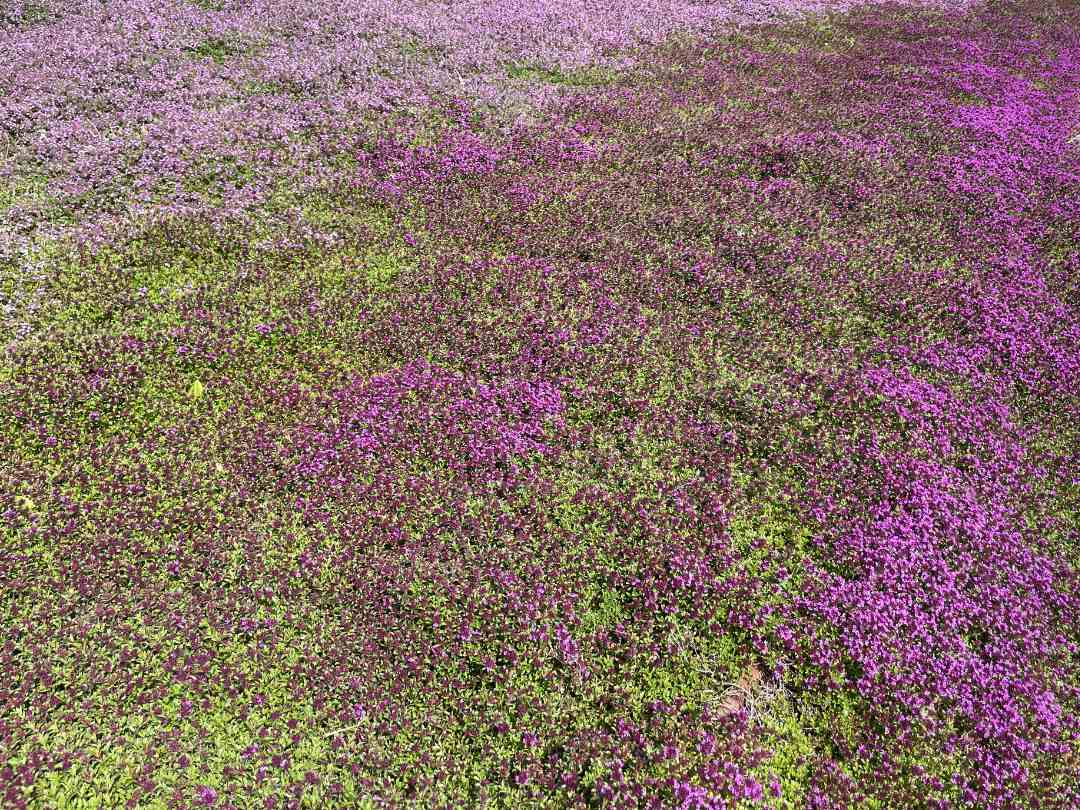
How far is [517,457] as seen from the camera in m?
6.53

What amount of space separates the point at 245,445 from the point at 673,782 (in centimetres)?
477

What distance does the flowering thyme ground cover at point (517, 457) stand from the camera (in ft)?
15.4

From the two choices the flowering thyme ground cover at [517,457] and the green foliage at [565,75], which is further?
the green foliage at [565,75]

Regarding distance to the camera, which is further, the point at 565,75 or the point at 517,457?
the point at 565,75

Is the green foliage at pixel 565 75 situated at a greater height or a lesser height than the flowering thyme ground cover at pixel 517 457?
greater

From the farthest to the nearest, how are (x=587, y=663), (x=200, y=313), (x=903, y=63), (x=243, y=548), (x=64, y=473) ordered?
1. (x=903, y=63)
2. (x=200, y=313)
3. (x=64, y=473)
4. (x=243, y=548)
5. (x=587, y=663)

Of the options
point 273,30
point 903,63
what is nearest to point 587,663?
point 273,30

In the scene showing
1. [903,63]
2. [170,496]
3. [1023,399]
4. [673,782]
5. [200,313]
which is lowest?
[673,782]

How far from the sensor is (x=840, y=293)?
8898mm

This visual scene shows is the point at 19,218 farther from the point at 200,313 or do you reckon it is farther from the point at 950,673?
the point at 950,673

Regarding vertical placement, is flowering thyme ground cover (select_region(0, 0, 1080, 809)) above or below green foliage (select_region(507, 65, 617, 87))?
below

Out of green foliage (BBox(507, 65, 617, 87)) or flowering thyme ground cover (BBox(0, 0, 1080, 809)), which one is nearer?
flowering thyme ground cover (BBox(0, 0, 1080, 809))

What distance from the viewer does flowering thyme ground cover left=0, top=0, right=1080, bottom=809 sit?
4707 mm

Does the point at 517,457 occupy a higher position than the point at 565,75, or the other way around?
the point at 565,75
